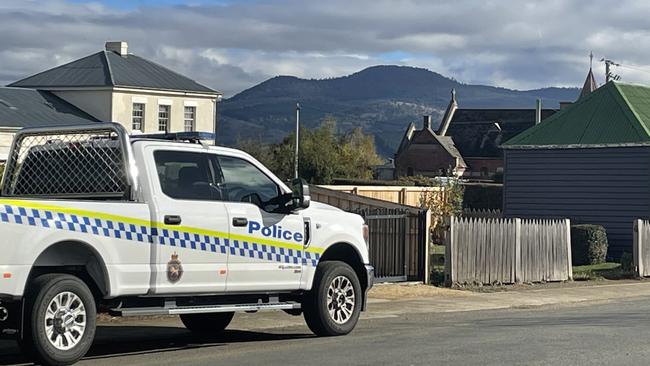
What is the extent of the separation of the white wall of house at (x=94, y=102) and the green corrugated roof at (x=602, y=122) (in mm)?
29776

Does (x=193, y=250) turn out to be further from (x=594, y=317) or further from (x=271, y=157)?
(x=271, y=157)

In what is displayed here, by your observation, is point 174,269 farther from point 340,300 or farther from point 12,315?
point 340,300

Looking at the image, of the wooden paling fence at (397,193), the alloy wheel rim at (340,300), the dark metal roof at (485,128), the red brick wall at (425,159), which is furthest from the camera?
the dark metal roof at (485,128)

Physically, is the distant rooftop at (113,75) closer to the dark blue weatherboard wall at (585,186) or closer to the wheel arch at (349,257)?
the dark blue weatherboard wall at (585,186)

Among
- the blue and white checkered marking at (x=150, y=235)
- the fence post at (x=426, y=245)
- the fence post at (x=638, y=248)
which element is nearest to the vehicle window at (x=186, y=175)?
the blue and white checkered marking at (x=150, y=235)

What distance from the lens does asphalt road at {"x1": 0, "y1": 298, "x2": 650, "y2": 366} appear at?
10961 mm

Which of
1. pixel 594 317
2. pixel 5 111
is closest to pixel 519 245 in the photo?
pixel 594 317

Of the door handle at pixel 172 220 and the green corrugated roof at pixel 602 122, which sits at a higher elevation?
the green corrugated roof at pixel 602 122

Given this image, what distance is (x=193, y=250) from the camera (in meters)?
11.2

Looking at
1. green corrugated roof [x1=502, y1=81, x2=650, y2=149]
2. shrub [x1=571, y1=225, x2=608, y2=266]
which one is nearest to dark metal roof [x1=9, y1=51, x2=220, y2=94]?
green corrugated roof [x1=502, y1=81, x2=650, y2=149]

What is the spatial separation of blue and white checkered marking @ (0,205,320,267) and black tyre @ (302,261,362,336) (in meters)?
0.26

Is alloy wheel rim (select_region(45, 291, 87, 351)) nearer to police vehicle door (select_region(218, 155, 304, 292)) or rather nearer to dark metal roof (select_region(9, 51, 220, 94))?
police vehicle door (select_region(218, 155, 304, 292))

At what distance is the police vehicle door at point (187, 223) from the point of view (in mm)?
10930

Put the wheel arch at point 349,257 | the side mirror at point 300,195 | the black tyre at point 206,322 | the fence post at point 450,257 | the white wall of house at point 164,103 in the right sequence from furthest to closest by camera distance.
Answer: the white wall of house at point 164,103, the fence post at point 450,257, the black tyre at point 206,322, the wheel arch at point 349,257, the side mirror at point 300,195
